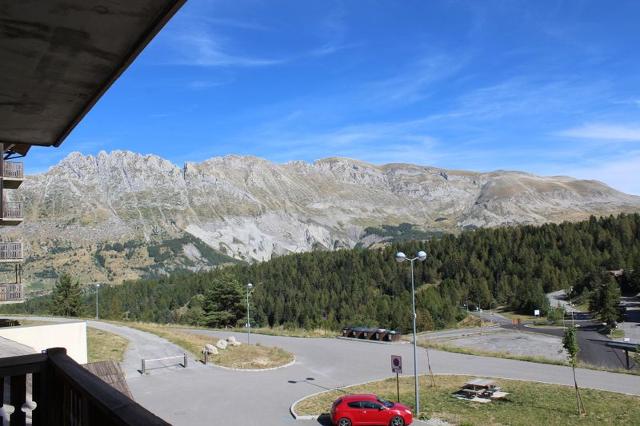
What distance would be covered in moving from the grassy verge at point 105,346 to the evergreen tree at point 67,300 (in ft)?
126

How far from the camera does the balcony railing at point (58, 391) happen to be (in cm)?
285

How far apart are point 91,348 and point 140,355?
11.5ft

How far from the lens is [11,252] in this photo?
29844 millimetres

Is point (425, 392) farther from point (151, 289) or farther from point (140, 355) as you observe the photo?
point (151, 289)

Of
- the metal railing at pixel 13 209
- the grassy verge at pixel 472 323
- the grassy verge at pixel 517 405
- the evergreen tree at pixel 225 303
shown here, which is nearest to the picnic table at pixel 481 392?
the grassy verge at pixel 517 405

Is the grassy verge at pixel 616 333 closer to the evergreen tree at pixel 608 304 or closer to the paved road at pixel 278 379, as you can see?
the evergreen tree at pixel 608 304

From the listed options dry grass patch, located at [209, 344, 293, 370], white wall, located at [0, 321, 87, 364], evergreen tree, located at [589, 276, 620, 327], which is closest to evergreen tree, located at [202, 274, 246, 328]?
dry grass patch, located at [209, 344, 293, 370]

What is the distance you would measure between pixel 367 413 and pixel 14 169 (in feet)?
71.9

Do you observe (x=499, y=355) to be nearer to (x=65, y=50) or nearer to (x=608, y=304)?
(x=608, y=304)

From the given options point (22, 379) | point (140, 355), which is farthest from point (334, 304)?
point (22, 379)

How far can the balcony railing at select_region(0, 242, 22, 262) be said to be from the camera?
96.5ft

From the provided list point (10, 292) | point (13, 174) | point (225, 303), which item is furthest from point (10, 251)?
point (225, 303)

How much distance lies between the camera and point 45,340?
24984 millimetres

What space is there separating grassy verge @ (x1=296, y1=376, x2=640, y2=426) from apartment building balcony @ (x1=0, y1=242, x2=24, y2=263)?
19117mm
